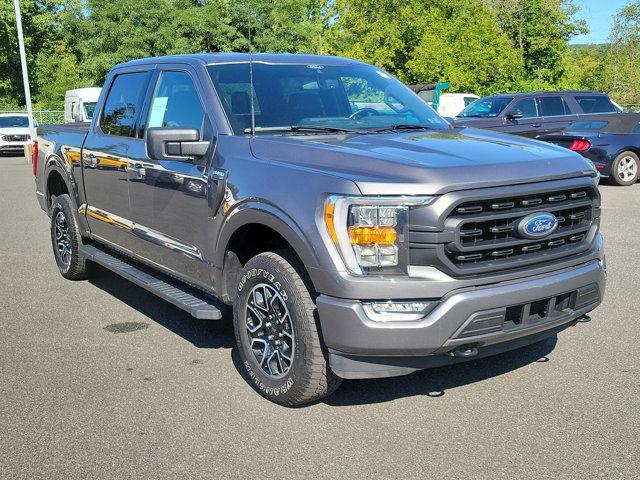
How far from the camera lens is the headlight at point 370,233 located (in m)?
3.36

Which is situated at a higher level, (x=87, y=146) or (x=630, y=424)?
(x=87, y=146)

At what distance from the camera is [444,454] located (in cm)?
339

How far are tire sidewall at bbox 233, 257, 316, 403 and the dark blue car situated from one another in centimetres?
1025

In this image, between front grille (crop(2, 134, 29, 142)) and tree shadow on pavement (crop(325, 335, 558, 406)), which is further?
front grille (crop(2, 134, 29, 142))

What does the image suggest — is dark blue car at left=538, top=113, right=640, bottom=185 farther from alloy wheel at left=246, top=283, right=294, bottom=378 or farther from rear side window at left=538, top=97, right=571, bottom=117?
alloy wheel at left=246, top=283, right=294, bottom=378

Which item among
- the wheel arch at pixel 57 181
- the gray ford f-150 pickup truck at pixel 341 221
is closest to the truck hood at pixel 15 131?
the wheel arch at pixel 57 181

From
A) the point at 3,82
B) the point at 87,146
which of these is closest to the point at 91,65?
the point at 3,82

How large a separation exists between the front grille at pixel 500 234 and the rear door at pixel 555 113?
12653 millimetres

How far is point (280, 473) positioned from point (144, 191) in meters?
2.47

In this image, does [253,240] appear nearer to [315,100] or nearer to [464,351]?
[315,100]

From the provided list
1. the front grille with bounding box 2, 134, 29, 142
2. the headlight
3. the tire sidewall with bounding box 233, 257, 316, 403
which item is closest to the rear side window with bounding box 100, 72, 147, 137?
the tire sidewall with bounding box 233, 257, 316, 403

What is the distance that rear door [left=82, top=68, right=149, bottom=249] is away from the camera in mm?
5359

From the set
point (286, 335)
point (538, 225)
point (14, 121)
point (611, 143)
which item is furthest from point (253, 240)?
point (14, 121)

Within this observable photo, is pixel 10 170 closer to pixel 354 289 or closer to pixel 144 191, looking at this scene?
pixel 144 191
